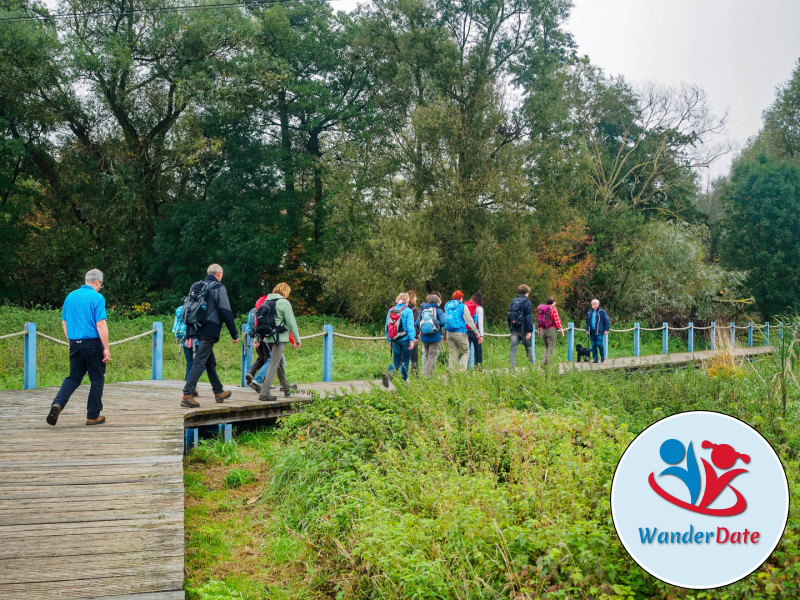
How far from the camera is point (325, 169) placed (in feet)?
99.9

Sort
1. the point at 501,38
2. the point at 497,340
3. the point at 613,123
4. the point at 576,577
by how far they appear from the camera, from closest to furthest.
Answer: the point at 576,577 < the point at 497,340 < the point at 501,38 < the point at 613,123

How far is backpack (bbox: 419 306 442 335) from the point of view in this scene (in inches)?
492

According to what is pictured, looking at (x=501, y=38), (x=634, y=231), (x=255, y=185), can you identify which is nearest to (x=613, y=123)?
(x=634, y=231)

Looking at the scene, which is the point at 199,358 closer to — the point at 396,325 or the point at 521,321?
the point at 396,325

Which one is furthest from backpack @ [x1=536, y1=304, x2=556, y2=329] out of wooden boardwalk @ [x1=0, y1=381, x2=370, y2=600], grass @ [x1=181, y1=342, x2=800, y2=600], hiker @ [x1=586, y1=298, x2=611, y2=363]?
wooden boardwalk @ [x1=0, y1=381, x2=370, y2=600]

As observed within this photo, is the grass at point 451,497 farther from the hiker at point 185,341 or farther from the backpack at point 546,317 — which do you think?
the backpack at point 546,317

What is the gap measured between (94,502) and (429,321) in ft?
25.2

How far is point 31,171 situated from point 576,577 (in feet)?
109

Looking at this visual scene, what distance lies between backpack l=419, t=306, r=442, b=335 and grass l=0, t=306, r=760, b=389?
762 mm

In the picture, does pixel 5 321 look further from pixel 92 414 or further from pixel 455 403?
pixel 455 403

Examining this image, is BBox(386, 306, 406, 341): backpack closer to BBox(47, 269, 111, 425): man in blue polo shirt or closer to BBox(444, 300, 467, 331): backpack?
BBox(444, 300, 467, 331): backpack

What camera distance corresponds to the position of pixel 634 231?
106 ft

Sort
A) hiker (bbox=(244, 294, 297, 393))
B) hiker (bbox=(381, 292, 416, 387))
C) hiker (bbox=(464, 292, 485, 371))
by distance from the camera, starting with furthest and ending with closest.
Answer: hiker (bbox=(464, 292, 485, 371)), hiker (bbox=(381, 292, 416, 387)), hiker (bbox=(244, 294, 297, 393))

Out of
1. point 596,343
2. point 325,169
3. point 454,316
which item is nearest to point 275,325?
point 454,316
